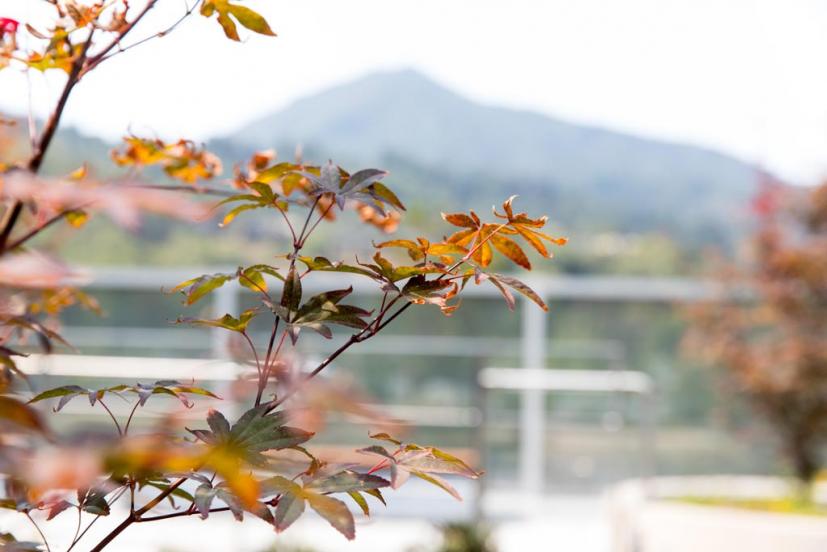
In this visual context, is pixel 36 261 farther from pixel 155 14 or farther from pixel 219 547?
pixel 219 547

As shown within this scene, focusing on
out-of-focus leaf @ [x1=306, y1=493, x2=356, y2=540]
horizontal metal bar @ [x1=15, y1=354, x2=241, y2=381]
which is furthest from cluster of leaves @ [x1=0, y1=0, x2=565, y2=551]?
horizontal metal bar @ [x1=15, y1=354, x2=241, y2=381]

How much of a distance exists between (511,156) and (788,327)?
5.83m

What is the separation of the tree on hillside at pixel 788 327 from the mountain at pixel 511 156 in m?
4.09

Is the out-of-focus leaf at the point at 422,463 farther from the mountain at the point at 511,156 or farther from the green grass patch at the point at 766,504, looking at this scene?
the mountain at the point at 511,156

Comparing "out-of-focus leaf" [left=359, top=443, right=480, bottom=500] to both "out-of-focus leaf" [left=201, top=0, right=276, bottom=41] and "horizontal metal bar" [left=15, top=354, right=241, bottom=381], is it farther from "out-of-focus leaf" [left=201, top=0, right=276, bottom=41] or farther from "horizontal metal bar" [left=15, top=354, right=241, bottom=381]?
"horizontal metal bar" [left=15, top=354, right=241, bottom=381]

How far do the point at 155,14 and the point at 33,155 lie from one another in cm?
15

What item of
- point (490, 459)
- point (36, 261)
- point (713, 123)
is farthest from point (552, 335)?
point (36, 261)

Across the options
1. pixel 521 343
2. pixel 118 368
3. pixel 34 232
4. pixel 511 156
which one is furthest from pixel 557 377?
pixel 34 232

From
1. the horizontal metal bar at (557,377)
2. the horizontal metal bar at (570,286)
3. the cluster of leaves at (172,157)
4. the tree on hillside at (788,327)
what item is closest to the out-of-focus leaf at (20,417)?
the cluster of leaves at (172,157)

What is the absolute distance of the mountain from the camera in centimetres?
939

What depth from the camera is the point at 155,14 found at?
751 mm

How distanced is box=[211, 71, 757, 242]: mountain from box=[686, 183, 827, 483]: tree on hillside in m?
4.09

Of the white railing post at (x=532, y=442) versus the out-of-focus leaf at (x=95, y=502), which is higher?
the white railing post at (x=532, y=442)

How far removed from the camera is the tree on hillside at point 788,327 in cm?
460
